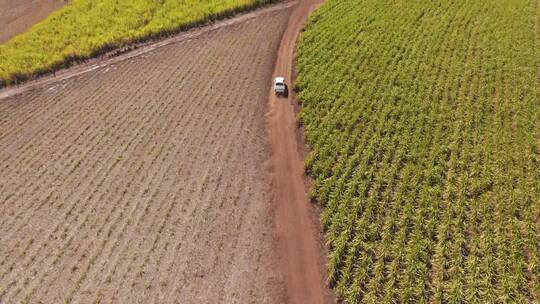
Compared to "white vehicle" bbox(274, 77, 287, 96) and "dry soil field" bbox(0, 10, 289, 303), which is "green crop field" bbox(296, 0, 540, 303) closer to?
"white vehicle" bbox(274, 77, 287, 96)

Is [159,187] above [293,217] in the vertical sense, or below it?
above

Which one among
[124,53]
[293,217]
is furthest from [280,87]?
[124,53]

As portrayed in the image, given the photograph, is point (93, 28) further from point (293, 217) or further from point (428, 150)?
point (428, 150)

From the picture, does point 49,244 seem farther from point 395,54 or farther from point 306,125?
point 395,54

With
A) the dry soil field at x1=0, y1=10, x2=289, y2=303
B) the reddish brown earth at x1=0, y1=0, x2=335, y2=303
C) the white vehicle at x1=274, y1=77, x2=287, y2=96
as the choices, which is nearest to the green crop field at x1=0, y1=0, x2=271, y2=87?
the reddish brown earth at x1=0, y1=0, x2=335, y2=303

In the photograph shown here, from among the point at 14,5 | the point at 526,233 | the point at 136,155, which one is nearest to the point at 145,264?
the point at 136,155
